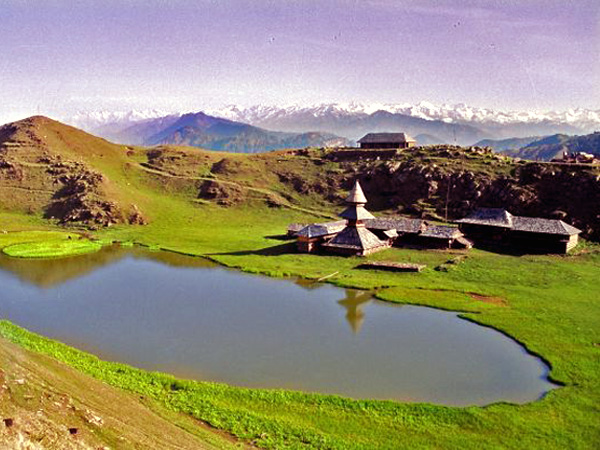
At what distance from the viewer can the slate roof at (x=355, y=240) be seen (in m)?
61.0

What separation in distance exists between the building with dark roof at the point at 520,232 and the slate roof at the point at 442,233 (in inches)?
145

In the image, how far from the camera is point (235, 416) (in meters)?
23.5

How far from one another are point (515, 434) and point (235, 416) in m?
12.3

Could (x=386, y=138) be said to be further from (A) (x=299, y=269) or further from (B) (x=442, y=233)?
(A) (x=299, y=269)

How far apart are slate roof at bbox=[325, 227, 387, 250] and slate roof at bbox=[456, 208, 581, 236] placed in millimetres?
13535

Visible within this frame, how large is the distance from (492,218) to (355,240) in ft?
62.1

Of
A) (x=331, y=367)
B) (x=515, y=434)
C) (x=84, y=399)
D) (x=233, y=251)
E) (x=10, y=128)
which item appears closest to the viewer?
(x=84, y=399)

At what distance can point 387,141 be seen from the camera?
376 ft

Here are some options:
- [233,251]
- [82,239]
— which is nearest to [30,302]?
[233,251]

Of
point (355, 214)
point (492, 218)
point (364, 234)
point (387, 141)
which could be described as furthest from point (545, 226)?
point (387, 141)

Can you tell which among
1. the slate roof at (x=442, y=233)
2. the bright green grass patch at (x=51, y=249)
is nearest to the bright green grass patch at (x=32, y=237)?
the bright green grass patch at (x=51, y=249)

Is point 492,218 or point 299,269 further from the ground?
point 492,218

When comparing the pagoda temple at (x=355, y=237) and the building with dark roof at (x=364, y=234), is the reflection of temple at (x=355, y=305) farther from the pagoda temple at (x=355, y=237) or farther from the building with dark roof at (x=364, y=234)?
the building with dark roof at (x=364, y=234)

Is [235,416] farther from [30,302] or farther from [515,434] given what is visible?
[30,302]
